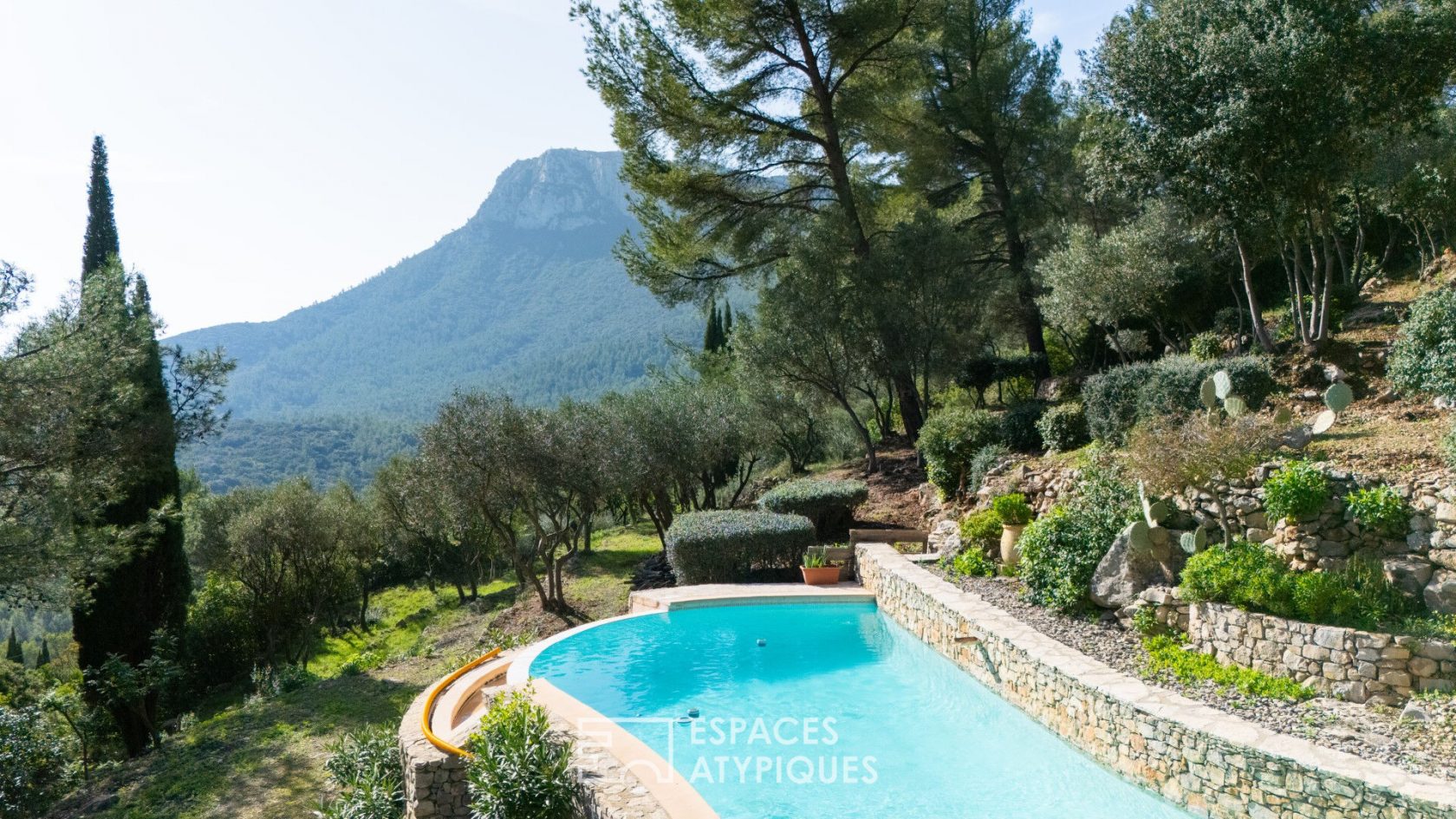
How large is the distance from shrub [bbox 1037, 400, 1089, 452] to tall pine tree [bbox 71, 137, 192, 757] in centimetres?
1497

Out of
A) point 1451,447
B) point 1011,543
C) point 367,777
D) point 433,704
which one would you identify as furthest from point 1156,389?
point 367,777

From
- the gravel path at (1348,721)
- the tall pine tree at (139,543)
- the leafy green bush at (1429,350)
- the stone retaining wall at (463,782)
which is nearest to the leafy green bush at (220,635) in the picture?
the tall pine tree at (139,543)

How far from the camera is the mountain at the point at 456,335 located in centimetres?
12738

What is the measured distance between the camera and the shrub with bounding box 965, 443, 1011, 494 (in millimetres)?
15242

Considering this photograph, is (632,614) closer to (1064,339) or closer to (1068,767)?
(1068,767)

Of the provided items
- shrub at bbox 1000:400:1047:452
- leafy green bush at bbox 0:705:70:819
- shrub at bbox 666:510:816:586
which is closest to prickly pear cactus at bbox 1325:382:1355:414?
shrub at bbox 1000:400:1047:452

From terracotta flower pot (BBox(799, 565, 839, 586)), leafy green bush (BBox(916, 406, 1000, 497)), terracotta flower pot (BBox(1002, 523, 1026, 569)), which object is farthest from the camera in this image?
leafy green bush (BBox(916, 406, 1000, 497))

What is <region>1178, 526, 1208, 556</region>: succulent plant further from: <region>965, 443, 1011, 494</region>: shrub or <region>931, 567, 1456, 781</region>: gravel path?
<region>965, 443, 1011, 494</region>: shrub

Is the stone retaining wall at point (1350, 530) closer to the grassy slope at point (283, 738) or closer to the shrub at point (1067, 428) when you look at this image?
the shrub at point (1067, 428)

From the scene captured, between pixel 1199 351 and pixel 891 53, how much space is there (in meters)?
11.2

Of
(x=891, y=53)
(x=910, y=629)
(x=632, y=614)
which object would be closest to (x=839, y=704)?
(x=910, y=629)

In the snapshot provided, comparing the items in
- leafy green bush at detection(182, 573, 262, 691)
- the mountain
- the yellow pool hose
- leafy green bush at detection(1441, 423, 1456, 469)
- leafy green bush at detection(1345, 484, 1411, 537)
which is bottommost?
leafy green bush at detection(182, 573, 262, 691)

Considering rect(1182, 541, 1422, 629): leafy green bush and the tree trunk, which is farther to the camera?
the tree trunk

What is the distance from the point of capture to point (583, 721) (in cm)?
861
